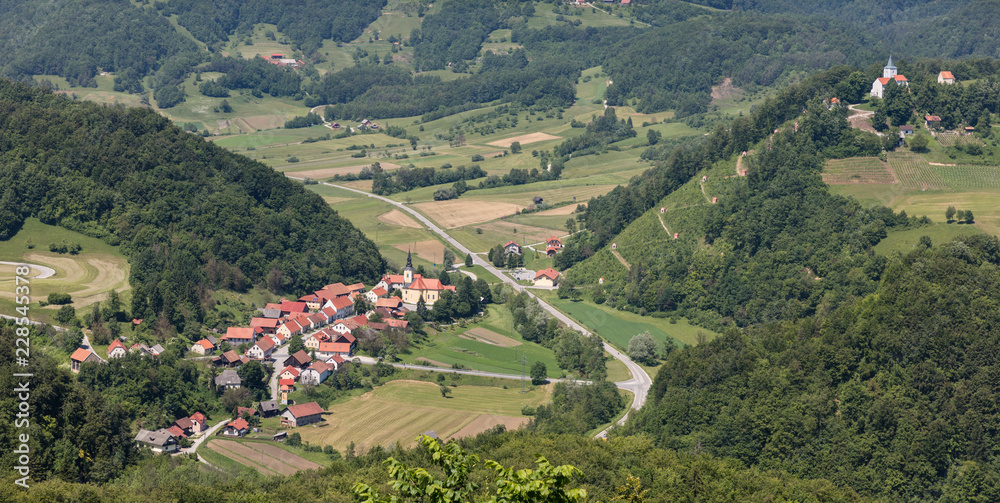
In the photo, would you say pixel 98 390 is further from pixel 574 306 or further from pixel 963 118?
pixel 963 118

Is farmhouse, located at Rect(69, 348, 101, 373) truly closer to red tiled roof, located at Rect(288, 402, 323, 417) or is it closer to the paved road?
red tiled roof, located at Rect(288, 402, 323, 417)

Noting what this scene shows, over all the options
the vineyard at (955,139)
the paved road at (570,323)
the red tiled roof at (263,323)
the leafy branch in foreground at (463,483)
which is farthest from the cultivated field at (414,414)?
the vineyard at (955,139)

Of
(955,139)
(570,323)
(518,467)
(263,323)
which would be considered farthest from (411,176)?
(518,467)

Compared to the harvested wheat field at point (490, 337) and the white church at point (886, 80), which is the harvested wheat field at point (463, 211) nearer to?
the harvested wheat field at point (490, 337)

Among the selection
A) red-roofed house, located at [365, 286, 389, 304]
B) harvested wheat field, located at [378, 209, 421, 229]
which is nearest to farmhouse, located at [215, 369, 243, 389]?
red-roofed house, located at [365, 286, 389, 304]

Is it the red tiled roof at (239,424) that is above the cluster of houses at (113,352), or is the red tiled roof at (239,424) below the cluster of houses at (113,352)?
below

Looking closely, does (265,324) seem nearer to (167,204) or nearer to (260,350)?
(260,350)

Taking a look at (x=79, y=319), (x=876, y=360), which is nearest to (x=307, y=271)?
(x=79, y=319)
